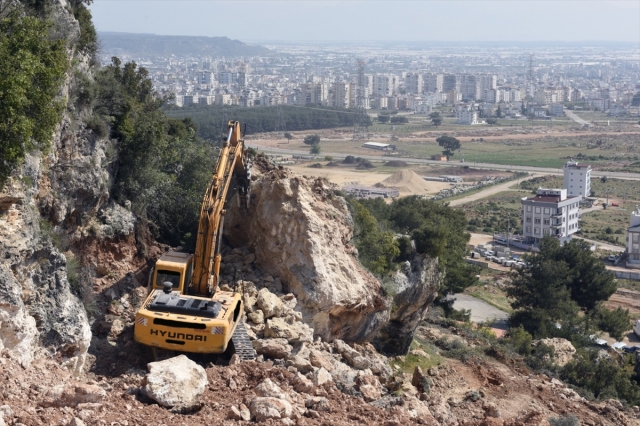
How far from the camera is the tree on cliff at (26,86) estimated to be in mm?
15836

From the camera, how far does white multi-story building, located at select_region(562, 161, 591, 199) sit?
96.0 m

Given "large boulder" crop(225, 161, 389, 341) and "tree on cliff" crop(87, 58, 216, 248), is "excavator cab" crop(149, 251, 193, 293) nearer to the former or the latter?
"large boulder" crop(225, 161, 389, 341)

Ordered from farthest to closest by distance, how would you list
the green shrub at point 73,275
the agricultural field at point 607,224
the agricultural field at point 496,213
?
1. the agricultural field at point 496,213
2. the agricultural field at point 607,224
3. the green shrub at point 73,275

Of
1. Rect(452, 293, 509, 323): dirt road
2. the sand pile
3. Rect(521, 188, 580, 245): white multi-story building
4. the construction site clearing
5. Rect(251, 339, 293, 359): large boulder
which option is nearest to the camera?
Rect(251, 339, 293, 359): large boulder

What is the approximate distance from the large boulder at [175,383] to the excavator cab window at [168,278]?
11.9 feet

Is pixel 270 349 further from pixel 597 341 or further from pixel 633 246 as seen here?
pixel 633 246

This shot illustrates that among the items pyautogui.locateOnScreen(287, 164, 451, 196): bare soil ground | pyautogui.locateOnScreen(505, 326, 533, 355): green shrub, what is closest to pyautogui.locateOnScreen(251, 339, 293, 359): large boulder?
pyautogui.locateOnScreen(505, 326, 533, 355): green shrub

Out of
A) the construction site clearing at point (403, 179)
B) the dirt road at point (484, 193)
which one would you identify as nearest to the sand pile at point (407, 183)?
the construction site clearing at point (403, 179)

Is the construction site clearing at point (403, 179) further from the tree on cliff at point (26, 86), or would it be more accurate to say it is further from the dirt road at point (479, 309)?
the tree on cliff at point (26, 86)

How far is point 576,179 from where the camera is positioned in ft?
318

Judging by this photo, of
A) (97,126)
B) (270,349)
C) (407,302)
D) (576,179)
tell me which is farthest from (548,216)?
(270,349)

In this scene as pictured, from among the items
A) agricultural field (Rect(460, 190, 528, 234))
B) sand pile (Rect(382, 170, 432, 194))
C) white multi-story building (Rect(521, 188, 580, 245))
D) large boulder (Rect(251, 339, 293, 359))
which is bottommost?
agricultural field (Rect(460, 190, 528, 234))

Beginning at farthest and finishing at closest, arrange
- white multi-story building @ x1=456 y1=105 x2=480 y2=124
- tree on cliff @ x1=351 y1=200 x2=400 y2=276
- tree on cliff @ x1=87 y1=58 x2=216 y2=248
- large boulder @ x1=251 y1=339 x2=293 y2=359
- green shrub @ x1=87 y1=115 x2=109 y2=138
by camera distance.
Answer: white multi-story building @ x1=456 y1=105 x2=480 y2=124 → tree on cliff @ x1=351 y1=200 x2=400 y2=276 → tree on cliff @ x1=87 y1=58 x2=216 y2=248 → green shrub @ x1=87 y1=115 x2=109 y2=138 → large boulder @ x1=251 y1=339 x2=293 y2=359

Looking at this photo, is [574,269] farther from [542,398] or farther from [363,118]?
[363,118]
